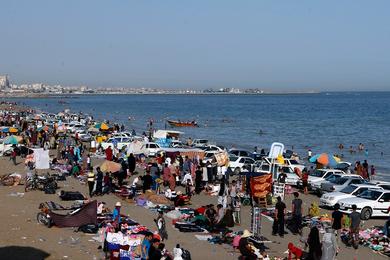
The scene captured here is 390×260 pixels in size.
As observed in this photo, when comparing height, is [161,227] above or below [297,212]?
below

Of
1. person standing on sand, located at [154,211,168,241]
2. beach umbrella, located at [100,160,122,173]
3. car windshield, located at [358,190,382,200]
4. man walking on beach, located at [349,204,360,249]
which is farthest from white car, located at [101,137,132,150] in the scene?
man walking on beach, located at [349,204,360,249]

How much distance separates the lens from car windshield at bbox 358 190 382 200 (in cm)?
2176

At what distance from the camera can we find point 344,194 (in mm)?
22828

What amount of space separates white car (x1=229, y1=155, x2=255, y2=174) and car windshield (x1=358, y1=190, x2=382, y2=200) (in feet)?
35.7

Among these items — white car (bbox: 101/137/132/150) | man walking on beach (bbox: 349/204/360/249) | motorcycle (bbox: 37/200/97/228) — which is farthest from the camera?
white car (bbox: 101/137/132/150)

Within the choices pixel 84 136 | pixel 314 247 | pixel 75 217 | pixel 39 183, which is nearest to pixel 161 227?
pixel 75 217

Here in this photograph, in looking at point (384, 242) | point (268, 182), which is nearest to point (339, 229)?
point (384, 242)

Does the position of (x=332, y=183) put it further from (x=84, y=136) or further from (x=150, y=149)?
(x=84, y=136)

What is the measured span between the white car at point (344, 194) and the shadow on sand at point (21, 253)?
12413mm

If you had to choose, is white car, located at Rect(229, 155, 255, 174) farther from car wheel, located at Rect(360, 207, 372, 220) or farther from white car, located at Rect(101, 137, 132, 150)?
car wheel, located at Rect(360, 207, 372, 220)

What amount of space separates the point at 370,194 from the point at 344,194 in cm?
116

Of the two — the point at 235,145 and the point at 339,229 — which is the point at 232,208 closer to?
the point at 339,229

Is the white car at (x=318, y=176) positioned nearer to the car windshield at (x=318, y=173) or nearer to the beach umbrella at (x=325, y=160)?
the car windshield at (x=318, y=173)

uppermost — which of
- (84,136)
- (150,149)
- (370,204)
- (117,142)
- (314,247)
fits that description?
(314,247)
